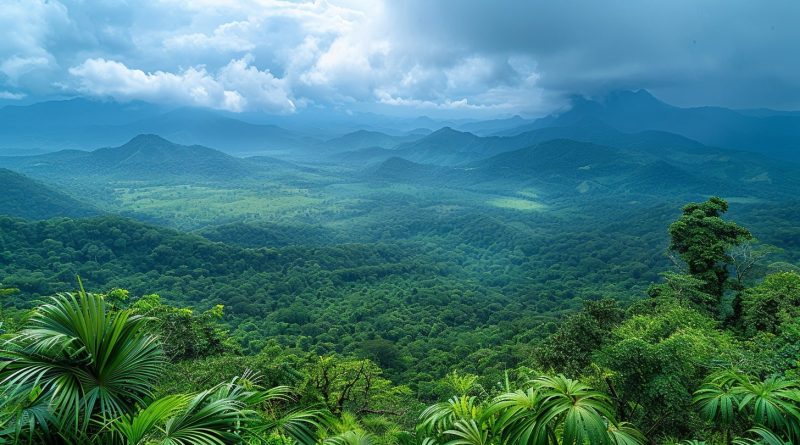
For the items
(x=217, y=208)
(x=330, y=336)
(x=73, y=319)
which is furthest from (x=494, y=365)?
(x=217, y=208)

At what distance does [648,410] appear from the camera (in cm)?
1006

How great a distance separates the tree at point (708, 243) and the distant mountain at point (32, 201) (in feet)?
564

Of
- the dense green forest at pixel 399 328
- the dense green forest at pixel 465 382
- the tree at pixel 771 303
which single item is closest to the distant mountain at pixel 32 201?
the dense green forest at pixel 399 328

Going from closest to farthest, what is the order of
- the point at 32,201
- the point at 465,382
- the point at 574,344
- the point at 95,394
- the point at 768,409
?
the point at 95,394
the point at 768,409
the point at 465,382
the point at 574,344
the point at 32,201

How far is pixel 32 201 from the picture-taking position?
140250 mm

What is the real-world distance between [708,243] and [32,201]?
183 m

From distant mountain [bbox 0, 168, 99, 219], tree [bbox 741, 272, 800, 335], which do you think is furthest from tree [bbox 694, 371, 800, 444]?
distant mountain [bbox 0, 168, 99, 219]

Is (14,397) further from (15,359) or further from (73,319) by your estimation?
(73,319)

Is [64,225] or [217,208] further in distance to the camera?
[217,208]

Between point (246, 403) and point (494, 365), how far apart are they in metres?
32.4

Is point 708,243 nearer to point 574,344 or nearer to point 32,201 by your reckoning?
point 574,344

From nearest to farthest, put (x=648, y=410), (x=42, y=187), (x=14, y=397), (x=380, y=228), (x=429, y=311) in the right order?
(x=14, y=397) → (x=648, y=410) → (x=429, y=311) → (x=42, y=187) → (x=380, y=228)

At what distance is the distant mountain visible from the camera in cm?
13438

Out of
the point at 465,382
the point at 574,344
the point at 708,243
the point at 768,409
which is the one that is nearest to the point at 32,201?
the point at 574,344
